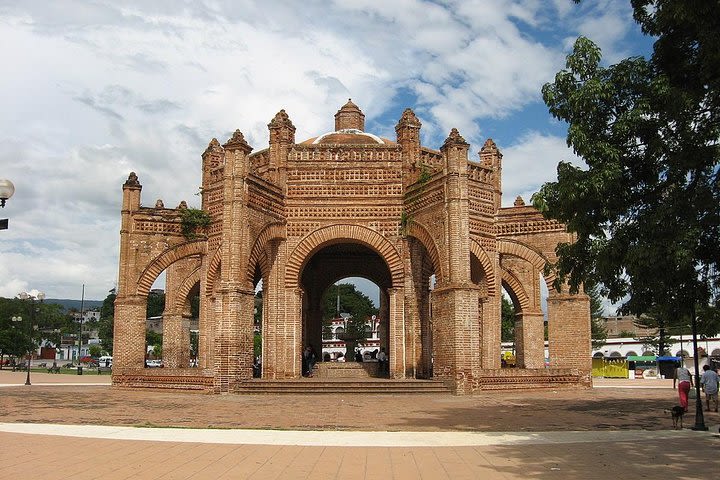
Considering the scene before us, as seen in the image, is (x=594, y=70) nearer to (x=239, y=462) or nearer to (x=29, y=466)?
(x=239, y=462)

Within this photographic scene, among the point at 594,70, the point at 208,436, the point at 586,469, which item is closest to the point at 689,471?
the point at 586,469

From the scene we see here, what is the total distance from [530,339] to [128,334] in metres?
13.9

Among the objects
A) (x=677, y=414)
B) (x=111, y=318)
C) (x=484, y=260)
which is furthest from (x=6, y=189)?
(x=111, y=318)

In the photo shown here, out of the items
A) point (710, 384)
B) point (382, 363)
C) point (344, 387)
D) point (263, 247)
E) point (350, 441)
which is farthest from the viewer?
point (382, 363)

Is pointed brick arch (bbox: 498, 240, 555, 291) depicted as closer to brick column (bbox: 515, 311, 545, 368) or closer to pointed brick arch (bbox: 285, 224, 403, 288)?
brick column (bbox: 515, 311, 545, 368)

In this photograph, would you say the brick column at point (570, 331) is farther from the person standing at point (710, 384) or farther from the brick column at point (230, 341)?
the brick column at point (230, 341)

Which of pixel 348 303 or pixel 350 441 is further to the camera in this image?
pixel 348 303

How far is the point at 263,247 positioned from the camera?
1977cm

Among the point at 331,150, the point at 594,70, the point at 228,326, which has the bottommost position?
the point at 228,326

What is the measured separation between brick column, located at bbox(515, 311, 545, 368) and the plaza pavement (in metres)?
9.22

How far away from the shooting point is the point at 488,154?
77.3 ft

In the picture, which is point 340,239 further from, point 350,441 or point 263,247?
point 350,441

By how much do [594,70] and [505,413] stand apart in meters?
6.79

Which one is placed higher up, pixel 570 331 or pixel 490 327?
pixel 490 327
